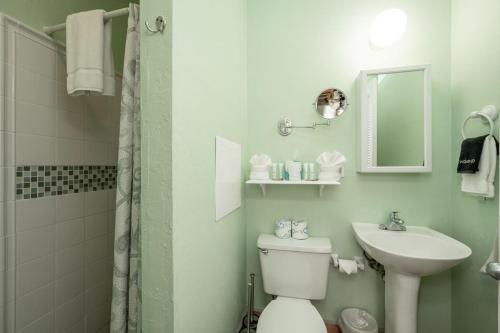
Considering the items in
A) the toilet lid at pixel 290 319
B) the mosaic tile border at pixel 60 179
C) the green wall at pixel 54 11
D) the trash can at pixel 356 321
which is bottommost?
the trash can at pixel 356 321

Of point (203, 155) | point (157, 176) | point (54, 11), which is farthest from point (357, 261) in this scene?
point (54, 11)

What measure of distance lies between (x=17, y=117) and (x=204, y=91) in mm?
845

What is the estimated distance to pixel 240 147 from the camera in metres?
1.41

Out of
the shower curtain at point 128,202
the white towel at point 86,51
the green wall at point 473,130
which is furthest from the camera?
the green wall at point 473,130

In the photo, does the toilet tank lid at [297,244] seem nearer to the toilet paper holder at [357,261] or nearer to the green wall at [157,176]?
the toilet paper holder at [357,261]

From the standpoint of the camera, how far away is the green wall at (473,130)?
1040 millimetres

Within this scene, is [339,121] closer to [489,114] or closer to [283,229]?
[489,114]

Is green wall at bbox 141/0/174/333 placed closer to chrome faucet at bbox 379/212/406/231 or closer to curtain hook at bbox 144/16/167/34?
curtain hook at bbox 144/16/167/34

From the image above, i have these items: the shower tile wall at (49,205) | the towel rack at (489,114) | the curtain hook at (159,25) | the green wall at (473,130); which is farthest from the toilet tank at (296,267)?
the curtain hook at (159,25)

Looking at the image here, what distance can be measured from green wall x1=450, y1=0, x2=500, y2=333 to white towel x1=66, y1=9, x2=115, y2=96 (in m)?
1.71

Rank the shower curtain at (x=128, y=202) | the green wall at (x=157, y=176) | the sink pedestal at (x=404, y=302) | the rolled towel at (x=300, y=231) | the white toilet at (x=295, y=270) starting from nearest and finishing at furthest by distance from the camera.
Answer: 1. the green wall at (x=157, y=176)
2. the shower curtain at (x=128, y=202)
3. the sink pedestal at (x=404, y=302)
4. the white toilet at (x=295, y=270)
5. the rolled towel at (x=300, y=231)

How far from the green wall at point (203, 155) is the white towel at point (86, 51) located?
0.44m

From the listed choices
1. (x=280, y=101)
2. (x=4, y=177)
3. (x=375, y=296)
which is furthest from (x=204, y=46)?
(x=375, y=296)

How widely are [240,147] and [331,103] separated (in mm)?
645
